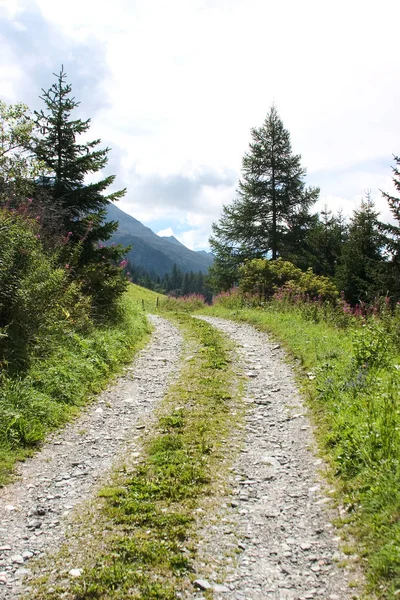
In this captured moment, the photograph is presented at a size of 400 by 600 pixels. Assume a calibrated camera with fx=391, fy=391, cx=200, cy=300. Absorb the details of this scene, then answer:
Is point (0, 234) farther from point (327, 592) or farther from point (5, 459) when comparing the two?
point (327, 592)

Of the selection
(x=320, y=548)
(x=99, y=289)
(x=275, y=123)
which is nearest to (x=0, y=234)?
(x=99, y=289)

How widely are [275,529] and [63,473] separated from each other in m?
3.27

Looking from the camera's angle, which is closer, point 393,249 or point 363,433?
point 363,433

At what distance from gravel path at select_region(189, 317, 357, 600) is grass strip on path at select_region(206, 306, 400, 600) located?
25 cm

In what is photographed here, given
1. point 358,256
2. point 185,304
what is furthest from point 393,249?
point 185,304

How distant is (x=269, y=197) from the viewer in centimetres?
3148

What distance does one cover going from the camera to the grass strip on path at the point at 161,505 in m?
3.63

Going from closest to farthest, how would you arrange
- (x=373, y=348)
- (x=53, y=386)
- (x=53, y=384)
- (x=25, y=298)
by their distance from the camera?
(x=53, y=386) → (x=53, y=384) → (x=373, y=348) → (x=25, y=298)

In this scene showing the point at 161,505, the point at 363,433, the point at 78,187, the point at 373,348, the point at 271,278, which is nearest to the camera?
the point at 161,505

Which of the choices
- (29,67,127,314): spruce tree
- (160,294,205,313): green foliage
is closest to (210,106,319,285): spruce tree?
(160,294,205,313): green foliage

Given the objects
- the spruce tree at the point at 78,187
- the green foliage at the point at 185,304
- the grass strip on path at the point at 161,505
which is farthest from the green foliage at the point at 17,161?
the green foliage at the point at 185,304

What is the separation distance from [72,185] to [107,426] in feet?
34.5

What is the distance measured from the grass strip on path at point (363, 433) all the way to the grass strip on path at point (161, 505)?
1696 mm

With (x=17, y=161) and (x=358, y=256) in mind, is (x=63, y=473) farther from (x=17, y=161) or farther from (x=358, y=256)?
(x=358, y=256)
